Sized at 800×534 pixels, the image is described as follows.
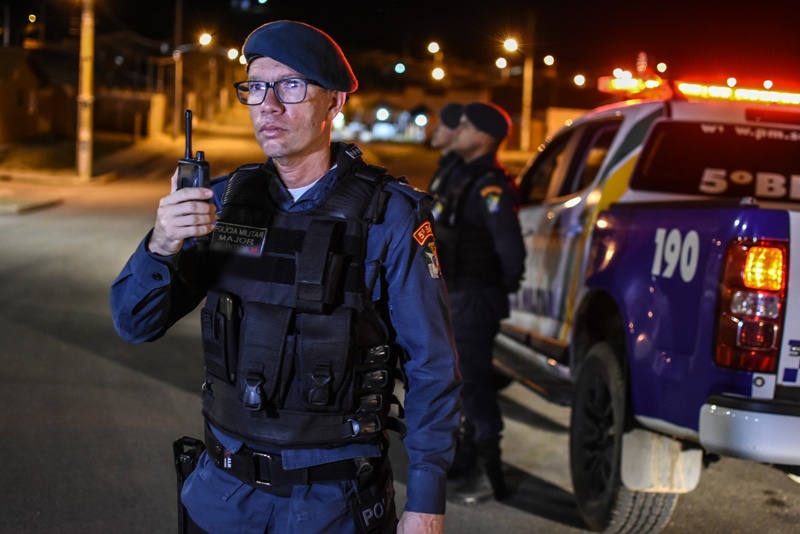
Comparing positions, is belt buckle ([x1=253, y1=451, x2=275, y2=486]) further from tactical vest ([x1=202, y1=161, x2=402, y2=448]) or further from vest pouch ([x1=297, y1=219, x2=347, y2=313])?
vest pouch ([x1=297, y1=219, x2=347, y2=313])

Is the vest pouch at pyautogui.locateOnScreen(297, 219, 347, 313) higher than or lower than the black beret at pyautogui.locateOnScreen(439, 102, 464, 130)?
lower

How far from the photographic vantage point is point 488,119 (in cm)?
546

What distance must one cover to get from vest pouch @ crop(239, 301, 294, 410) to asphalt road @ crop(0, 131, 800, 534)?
7.99 ft

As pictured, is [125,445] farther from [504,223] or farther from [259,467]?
[259,467]

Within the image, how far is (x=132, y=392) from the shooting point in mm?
6664

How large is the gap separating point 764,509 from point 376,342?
3441mm

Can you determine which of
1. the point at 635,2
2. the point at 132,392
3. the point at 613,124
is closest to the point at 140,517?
the point at 132,392

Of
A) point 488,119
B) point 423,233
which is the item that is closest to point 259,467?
point 423,233

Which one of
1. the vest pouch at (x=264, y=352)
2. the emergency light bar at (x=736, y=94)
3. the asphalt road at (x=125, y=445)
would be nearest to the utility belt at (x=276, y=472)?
the vest pouch at (x=264, y=352)

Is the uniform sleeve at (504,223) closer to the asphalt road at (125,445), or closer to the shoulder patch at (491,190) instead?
the shoulder patch at (491,190)

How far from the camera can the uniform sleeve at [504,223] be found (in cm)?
521

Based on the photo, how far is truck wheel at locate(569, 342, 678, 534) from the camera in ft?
14.8

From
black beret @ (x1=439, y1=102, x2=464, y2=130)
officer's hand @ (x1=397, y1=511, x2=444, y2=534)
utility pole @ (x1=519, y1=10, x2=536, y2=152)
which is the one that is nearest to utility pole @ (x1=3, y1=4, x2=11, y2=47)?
utility pole @ (x1=519, y1=10, x2=536, y2=152)

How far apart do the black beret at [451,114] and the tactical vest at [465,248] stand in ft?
1.86
